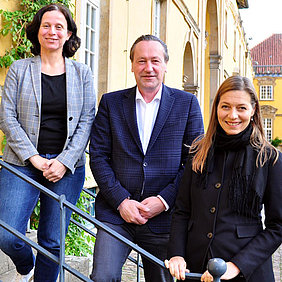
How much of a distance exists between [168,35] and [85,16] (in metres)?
4.76

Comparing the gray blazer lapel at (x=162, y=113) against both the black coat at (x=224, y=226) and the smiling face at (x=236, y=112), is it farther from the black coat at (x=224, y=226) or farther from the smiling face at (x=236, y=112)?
the smiling face at (x=236, y=112)

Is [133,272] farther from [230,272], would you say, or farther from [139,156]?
[230,272]

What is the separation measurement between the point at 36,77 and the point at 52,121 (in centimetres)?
28

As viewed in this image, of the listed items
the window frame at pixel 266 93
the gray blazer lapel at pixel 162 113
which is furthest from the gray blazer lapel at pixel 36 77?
the window frame at pixel 266 93

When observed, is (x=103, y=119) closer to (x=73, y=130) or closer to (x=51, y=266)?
(x=73, y=130)

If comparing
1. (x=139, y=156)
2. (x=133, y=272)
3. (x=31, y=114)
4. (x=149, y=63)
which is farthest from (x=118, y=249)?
(x=133, y=272)

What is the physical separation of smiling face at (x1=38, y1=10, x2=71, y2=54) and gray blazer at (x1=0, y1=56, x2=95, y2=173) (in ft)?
0.38

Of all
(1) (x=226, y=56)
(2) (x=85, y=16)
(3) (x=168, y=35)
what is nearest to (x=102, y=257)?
(2) (x=85, y=16)

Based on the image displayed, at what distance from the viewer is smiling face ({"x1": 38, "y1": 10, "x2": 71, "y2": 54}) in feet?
9.96

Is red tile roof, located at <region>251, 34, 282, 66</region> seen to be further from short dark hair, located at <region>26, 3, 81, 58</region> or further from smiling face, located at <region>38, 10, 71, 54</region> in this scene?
smiling face, located at <region>38, 10, 71, 54</region>

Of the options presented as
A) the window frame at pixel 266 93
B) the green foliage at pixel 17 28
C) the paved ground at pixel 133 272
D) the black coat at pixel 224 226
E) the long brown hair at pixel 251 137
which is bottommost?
the paved ground at pixel 133 272

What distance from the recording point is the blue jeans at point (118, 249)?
8.98 ft

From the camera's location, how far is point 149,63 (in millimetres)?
2859

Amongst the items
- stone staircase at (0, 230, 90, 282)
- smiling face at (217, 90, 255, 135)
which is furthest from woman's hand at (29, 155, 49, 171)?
stone staircase at (0, 230, 90, 282)
